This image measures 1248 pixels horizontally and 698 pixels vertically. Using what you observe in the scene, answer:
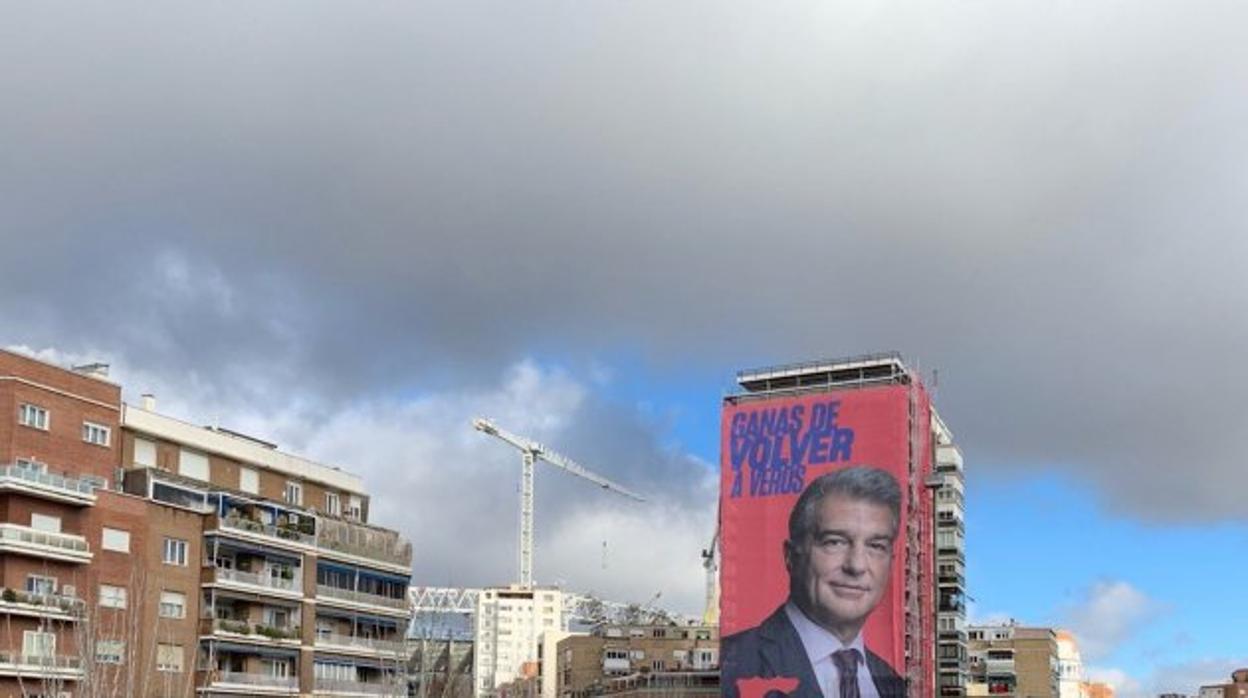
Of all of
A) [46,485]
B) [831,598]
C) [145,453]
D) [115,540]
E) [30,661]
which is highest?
[145,453]

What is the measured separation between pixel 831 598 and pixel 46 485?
7887cm

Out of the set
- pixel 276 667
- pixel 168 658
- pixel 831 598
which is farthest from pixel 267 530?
pixel 831 598

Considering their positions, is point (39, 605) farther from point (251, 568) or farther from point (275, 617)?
point (275, 617)

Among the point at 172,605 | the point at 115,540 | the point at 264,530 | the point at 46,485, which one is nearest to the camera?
the point at 46,485

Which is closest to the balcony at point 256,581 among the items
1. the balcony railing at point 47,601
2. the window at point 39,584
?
the balcony railing at point 47,601

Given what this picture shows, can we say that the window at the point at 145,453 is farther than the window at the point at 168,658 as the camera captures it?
Yes

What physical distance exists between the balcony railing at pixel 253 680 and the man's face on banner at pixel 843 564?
5784 centimetres

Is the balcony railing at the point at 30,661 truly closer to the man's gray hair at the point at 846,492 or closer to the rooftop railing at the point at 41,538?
the rooftop railing at the point at 41,538

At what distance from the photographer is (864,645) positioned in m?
140

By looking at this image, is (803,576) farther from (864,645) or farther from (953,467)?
(953,467)

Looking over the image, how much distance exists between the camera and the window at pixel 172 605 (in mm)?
89869

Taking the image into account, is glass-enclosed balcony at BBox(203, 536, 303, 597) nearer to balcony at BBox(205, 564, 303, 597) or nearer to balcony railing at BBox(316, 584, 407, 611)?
balcony at BBox(205, 564, 303, 597)

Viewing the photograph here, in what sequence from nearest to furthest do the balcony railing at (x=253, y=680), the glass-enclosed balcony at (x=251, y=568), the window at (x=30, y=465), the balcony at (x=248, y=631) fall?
the window at (x=30, y=465), the balcony at (x=248, y=631), the balcony railing at (x=253, y=680), the glass-enclosed balcony at (x=251, y=568)

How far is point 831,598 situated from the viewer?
141625 millimetres
